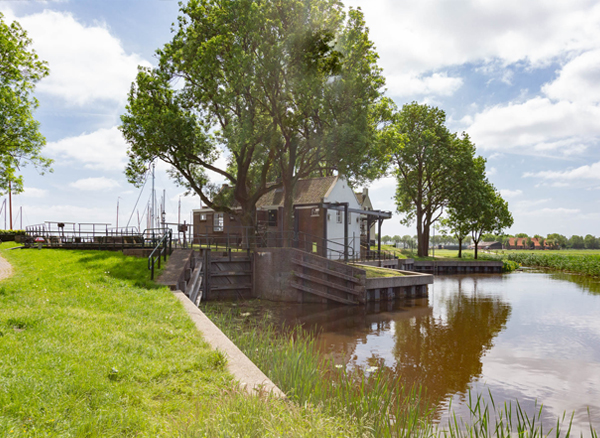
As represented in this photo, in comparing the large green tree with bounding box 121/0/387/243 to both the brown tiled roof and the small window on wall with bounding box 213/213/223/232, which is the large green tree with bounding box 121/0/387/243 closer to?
the brown tiled roof

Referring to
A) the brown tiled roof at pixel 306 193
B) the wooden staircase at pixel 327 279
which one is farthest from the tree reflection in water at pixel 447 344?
the brown tiled roof at pixel 306 193

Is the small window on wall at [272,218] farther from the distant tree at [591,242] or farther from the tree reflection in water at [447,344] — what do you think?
the distant tree at [591,242]

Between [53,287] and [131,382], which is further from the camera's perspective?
[53,287]

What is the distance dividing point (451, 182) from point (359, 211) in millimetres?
22281

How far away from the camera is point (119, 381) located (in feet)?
17.1

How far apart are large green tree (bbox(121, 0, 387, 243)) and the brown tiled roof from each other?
18.9 feet

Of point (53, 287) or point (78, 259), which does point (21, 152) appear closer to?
point (78, 259)

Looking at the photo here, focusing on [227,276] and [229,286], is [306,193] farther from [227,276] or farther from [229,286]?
[229,286]

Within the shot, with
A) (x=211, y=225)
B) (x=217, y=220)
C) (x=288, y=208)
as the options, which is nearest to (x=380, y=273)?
(x=288, y=208)

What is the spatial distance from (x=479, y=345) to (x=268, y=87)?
17.1 meters

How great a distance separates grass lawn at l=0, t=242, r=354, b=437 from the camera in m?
3.98

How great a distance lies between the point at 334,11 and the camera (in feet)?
73.6

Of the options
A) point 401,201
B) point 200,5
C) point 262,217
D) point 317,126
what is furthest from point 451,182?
point 200,5

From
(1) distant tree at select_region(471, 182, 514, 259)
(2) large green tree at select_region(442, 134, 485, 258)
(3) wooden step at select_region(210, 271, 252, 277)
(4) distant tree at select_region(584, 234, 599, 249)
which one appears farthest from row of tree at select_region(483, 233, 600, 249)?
(3) wooden step at select_region(210, 271, 252, 277)
